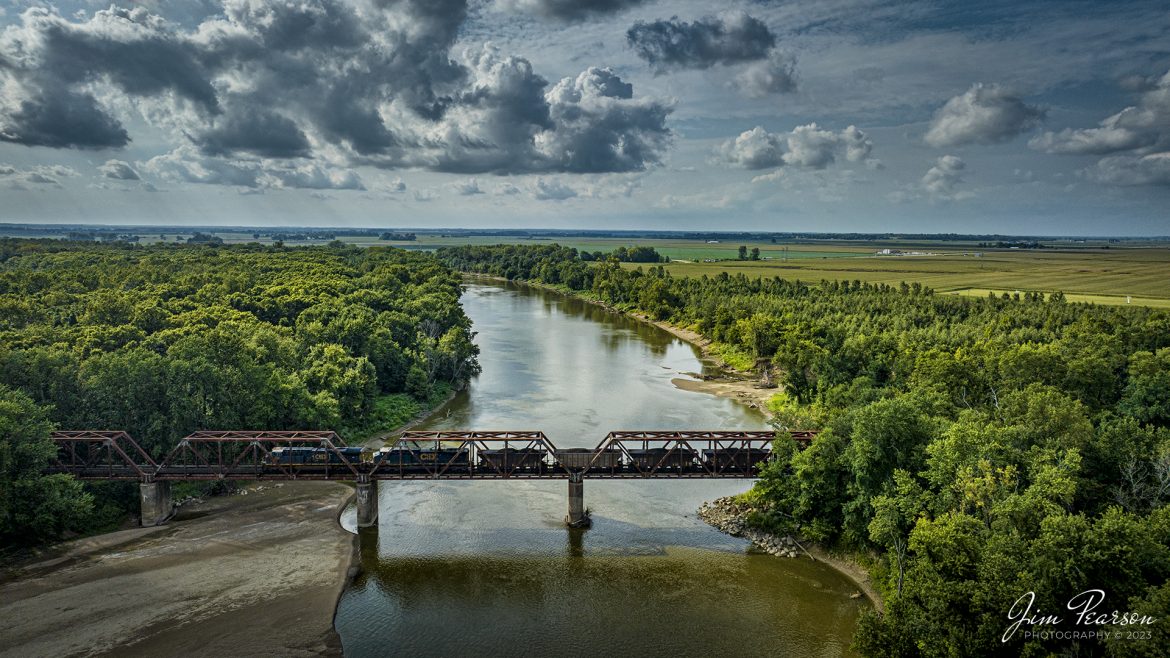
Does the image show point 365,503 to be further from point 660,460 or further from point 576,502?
point 660,460

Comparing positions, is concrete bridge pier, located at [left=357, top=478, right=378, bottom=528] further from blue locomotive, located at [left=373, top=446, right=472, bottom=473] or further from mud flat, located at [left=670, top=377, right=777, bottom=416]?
mud flat, located at [left=670, top=377, right=777, bottom=416]

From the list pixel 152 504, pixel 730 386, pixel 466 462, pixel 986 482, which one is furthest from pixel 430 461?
pixel 730 386

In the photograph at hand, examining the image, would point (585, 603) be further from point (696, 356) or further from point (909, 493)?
point (696, 356)

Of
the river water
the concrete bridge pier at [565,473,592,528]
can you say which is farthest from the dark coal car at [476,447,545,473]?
the river water

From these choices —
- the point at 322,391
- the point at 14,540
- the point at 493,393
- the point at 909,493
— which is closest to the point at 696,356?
the point at 493,393

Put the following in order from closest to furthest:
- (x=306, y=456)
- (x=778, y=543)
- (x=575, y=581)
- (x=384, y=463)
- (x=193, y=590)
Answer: (x=193, y=590), (x=575, y=581), (x=778, y=543), (x=384, y=463), (x=306, y=456)
